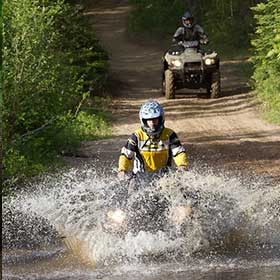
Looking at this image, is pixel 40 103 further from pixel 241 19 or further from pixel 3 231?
pixel 241 19

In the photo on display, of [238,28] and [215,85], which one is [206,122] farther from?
[238,28]

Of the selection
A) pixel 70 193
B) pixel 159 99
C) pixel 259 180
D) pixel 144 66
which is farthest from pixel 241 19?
pixel 70 193

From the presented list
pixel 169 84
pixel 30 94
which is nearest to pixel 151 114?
pixel 30 94

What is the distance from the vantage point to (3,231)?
12102 millimetres

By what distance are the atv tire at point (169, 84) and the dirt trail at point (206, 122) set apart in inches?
9.4

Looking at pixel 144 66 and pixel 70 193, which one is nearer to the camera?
pixel 70 193

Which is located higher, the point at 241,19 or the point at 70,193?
the point at 70,193

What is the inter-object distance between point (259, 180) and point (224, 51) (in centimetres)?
2238

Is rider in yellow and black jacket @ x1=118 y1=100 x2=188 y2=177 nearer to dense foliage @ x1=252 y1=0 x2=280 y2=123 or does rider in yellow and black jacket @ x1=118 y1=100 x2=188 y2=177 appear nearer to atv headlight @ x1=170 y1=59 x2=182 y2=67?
dense foliage @ x1=252 y1=0 x2=280 y2=123

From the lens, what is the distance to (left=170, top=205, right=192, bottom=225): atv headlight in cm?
1057

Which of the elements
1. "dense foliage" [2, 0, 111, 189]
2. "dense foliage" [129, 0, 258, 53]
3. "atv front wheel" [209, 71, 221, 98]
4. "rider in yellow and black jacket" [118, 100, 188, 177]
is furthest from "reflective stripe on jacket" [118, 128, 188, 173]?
"dense foliage" [129, 0, 258, 53]

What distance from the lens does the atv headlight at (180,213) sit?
34.7 ft

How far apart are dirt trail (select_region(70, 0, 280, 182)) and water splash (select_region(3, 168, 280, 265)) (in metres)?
3.72

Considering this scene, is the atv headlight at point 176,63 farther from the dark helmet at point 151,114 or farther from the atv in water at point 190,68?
the dark helmet at point 151,114
